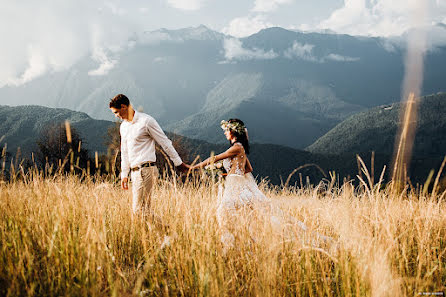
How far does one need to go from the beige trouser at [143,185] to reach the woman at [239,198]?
0.72m

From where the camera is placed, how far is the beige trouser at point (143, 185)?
400 centimetres

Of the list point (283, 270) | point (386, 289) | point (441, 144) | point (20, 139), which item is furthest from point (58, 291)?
point (441, 144)

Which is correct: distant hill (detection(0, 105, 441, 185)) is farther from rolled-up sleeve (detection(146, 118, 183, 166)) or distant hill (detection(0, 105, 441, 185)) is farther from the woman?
rolled-up sleeve (detection(146, 118, 183, 166))

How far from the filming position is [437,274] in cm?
255

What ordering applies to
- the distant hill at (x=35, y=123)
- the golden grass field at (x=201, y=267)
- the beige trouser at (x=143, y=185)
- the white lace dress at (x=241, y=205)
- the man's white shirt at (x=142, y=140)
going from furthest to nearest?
1. the distant hill at (x=35, y=123)
2. the man's white shirt at (x=142, y=140)
3. the beige trouser at (x=143, y=185)
4. the white lace dress at (x=241, y=205)
5. the golden grass field at (x=201, y=267)

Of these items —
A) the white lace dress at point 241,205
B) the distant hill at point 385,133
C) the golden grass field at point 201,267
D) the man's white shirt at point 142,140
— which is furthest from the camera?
the distant hill at point 385,133

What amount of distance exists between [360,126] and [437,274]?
208 metres

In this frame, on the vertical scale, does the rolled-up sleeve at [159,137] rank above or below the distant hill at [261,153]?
above

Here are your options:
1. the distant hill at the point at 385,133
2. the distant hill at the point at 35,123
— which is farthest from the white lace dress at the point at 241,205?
the distant hill at the point at 385,133

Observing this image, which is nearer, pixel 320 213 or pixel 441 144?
pixel 320 213

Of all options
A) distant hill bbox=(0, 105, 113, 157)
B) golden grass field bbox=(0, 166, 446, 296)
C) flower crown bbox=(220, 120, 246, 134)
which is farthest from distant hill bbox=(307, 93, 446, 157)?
golden grass field bbox=(0, 166, 446, 296)

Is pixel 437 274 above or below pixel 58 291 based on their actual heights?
below

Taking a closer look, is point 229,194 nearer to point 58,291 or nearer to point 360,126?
point 58,291

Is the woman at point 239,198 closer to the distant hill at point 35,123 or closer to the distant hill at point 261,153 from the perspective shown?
the distant hill at point 261,153
